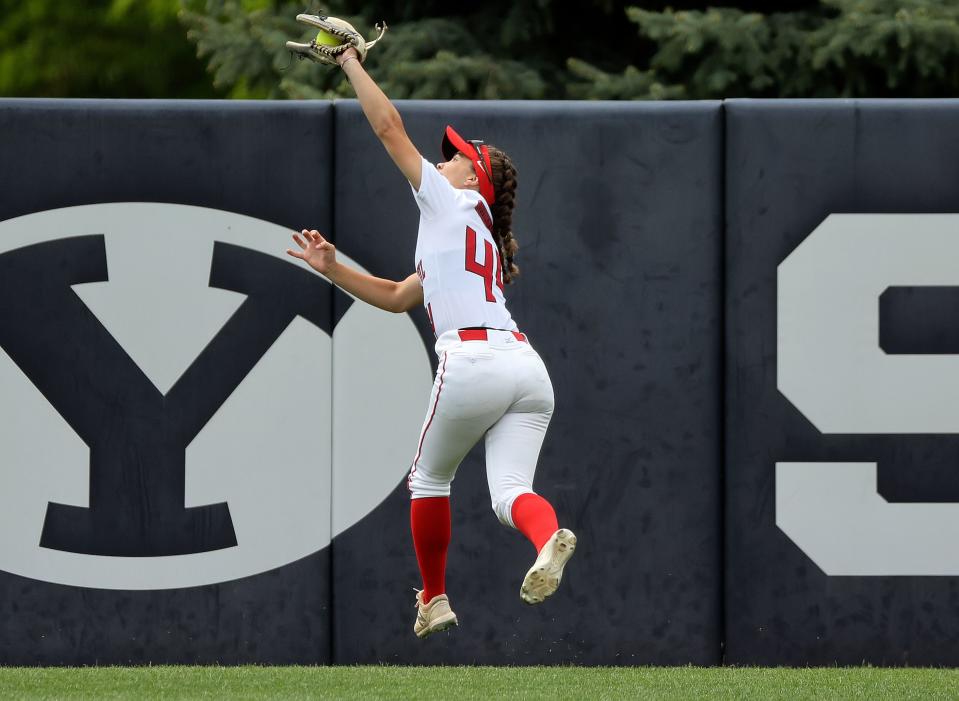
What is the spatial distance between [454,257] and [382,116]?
476 millimetres

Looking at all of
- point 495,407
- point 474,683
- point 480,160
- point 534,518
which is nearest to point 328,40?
point 480,160

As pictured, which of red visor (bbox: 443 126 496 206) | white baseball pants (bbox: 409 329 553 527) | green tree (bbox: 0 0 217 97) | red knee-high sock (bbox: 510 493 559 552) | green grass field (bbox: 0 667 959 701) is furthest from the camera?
green tree (bbox: 0 0 217 97)

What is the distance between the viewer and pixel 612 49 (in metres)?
9.92

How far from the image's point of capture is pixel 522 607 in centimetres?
580

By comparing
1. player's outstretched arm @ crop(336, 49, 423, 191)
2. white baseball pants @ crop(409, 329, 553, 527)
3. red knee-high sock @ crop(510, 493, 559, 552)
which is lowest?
red knee-high sock @ crop(510, 493, 559, 552)

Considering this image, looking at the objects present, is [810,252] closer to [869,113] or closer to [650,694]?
[869,113]

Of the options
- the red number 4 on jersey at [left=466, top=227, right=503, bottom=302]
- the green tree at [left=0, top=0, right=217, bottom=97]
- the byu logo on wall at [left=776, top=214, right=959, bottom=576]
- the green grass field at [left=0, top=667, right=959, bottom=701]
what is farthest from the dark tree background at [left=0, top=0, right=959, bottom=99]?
the green tree at [left=0, top=0, right=217, bottom=97]

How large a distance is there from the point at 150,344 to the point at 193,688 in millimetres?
1360

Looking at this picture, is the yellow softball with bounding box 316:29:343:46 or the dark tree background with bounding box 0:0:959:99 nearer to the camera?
the yellow softball with bounding box 316:29:343:46

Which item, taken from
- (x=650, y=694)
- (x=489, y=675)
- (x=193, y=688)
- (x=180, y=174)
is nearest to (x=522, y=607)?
(x=489, y=675)

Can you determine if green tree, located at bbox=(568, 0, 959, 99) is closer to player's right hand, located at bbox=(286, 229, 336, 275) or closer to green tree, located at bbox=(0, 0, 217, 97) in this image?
player's right hand, located at bbox=(286, 229, 336, 275)

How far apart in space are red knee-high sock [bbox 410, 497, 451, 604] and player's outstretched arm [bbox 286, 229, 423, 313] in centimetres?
67

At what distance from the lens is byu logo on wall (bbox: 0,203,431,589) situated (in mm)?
5730

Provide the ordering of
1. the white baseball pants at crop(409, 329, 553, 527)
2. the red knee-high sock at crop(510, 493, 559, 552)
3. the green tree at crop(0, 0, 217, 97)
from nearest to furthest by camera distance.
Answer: the red knee-high sock at crop(510, 493, 559, 552), the white baseball pants at crop(409, 329, 553, 527), the green tree at crop(0, 0, 217, 97)
